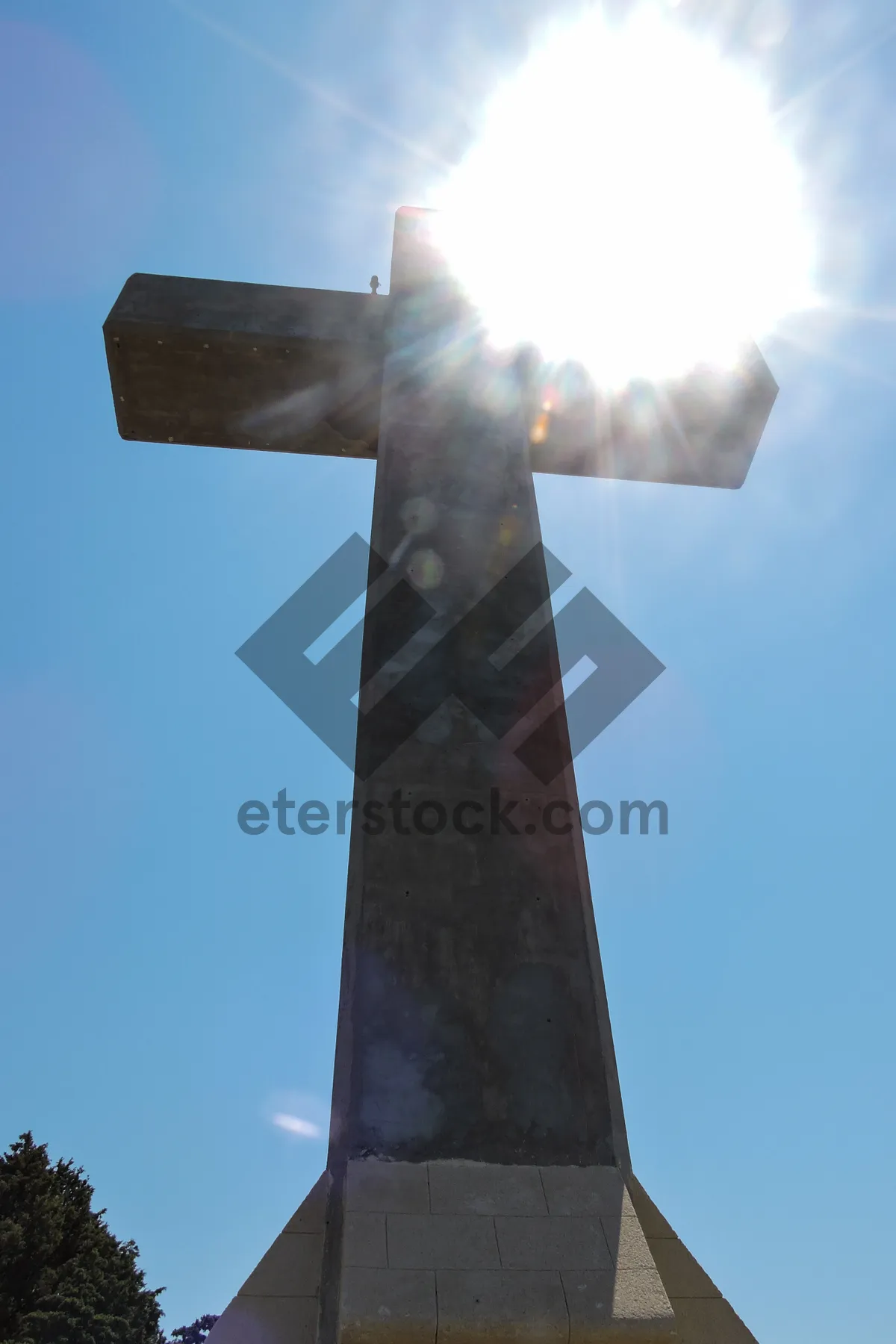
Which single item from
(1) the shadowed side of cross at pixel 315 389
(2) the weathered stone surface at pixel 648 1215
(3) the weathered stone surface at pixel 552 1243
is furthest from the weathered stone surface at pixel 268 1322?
(1) the shadowed side of cross at pixel 315 389

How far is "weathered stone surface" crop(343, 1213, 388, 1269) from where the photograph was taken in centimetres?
320

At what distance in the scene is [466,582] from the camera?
5.43 m

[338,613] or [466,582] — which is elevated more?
[338,613]

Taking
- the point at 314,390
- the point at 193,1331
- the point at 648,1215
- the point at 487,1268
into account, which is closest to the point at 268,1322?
the point at 487,1268

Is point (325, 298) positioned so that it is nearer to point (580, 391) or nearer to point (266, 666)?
point (580, 391)

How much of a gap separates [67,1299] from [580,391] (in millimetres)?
25596

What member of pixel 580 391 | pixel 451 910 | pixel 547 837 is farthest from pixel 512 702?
pixel 580 391

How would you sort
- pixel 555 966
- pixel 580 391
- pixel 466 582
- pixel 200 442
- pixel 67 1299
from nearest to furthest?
pixel 555 966 < pixel 466 582 < pixel 580 391 < pixel 200 442 < pixel 67 1299

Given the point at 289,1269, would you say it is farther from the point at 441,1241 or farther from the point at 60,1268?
the point at 60,1268

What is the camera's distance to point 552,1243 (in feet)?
11.1

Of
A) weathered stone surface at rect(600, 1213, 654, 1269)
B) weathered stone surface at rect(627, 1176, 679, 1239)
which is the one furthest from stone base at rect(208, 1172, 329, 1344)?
weathered stone surface at rect(627, 1176, 679, 1239)

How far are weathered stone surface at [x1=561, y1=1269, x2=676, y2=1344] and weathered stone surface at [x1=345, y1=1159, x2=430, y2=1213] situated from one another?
0.58m

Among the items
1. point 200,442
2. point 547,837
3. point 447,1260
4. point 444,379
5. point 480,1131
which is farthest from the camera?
point 200,442

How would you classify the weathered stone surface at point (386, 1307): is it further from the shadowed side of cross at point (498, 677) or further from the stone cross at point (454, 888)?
the shadowed side of cross at point (498, 677)
